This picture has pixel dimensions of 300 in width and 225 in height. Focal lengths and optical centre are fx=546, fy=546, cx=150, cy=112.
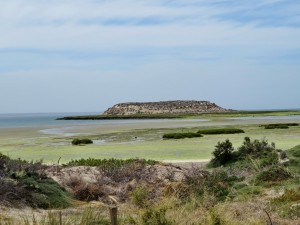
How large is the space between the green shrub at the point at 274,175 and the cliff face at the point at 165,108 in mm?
160808

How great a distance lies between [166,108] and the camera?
601 ft

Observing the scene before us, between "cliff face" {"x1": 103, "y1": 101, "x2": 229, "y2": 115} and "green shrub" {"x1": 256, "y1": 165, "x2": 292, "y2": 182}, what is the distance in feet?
528

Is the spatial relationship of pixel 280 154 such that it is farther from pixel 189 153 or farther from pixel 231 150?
pixel 189 153

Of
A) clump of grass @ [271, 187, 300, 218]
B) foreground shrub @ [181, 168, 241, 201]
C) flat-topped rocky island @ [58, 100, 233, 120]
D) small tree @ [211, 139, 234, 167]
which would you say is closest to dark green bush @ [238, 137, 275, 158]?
small tree @ [211, 139, 234, 167]

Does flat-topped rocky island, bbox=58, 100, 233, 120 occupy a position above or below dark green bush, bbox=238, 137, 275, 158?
above

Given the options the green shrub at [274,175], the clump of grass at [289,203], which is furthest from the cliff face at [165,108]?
the clump of grass at [289,203]

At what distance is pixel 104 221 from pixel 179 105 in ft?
584

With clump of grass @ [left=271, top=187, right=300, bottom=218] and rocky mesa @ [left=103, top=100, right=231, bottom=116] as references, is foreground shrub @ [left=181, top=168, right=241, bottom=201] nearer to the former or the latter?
clump of grass @ [left=271, top=187, right=300, bottom=218]

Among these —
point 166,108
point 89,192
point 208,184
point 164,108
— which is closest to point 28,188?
point 89,192

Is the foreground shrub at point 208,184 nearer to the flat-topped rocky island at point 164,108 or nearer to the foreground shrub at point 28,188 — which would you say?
the foreground shrub at point 28,188

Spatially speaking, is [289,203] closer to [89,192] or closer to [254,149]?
[89,192]

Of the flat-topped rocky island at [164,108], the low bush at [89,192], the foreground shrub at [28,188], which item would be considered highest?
the flat-topped rocky island at [164,108]

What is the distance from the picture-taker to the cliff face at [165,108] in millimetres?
181000

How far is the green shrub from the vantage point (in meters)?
17.6
